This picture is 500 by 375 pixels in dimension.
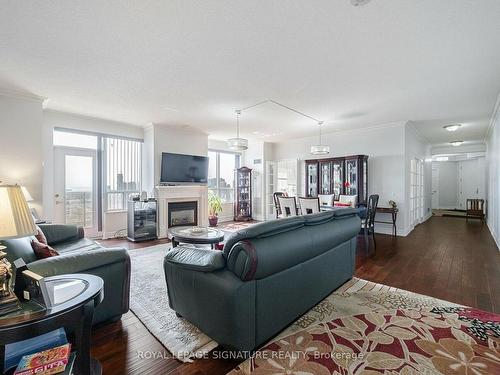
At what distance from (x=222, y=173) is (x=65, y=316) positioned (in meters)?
7.34

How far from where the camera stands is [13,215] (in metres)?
1.29

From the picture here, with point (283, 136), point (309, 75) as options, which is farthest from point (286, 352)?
point (283, 136)

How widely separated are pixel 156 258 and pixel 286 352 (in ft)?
9.65

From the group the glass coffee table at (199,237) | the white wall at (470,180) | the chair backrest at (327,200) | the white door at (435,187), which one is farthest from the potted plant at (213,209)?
the white wall at (470,180)

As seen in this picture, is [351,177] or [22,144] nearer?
[22,144]

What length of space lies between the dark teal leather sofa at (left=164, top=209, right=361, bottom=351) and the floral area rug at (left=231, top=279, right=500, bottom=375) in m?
0.14

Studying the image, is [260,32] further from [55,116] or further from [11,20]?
[55,116]

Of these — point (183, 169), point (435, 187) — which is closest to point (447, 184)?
point (435, 187)

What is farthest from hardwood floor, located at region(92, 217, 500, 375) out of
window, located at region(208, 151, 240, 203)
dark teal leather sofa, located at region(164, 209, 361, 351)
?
window, located at region(208, 151, 240, 203)

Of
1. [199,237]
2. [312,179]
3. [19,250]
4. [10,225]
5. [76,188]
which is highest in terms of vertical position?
[312,179]

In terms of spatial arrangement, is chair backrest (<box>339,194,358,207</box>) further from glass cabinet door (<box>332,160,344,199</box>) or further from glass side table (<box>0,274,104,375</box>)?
glass side table (<box>0,274,104,375</box>)

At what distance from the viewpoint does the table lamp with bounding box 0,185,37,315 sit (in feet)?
4.12

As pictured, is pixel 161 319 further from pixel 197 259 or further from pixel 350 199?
pixel 350 199

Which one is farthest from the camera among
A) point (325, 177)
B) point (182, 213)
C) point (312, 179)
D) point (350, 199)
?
point (312, 179)
